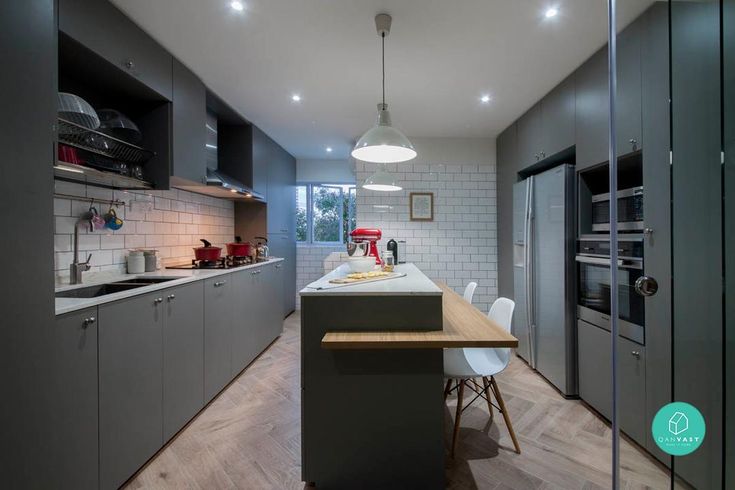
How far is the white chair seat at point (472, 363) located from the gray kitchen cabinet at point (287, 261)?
2746 mm

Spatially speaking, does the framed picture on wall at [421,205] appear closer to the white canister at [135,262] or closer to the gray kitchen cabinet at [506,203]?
the gray kitchen cabinet at [506,203]

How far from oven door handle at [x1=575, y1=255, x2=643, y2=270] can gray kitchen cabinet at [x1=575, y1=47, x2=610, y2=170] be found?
0.65 meters

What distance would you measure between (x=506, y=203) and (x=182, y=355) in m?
3.43

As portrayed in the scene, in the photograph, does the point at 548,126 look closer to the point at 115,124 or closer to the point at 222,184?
the point at 222,184

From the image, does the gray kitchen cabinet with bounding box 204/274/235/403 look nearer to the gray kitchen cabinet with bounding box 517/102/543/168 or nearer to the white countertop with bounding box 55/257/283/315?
the white countertop with bounding box 55/257/283/315

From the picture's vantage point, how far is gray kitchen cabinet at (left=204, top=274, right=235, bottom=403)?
7.10ft

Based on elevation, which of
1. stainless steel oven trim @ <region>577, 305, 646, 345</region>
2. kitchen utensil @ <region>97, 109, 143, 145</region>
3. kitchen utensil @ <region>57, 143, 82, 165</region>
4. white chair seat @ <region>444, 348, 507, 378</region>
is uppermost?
kitchen utensil @ <region>97, 109, 143, 145</region>

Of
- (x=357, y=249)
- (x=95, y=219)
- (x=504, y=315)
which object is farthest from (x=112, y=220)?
(x=504, y=315)

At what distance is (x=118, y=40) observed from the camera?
1681 millimetres

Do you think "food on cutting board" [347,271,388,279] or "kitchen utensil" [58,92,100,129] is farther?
"food on cutting board" [347,271,388,279]

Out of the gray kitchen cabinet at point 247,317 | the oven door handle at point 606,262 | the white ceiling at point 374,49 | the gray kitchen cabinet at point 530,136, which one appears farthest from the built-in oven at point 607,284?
the gray kitchen cabinet at point 247,317

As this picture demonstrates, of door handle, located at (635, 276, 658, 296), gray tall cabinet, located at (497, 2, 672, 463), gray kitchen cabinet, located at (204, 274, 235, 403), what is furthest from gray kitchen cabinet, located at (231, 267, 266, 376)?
gray tall cabinet, located at (497, 2, 672, 463)

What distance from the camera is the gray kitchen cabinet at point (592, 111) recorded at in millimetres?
1978

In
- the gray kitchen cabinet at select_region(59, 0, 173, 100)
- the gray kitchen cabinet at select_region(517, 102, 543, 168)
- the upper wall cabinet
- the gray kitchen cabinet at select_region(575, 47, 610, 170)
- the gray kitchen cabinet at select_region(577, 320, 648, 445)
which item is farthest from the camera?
the gray kitchen cabinet at select_region(517, 102, 543, 168)
